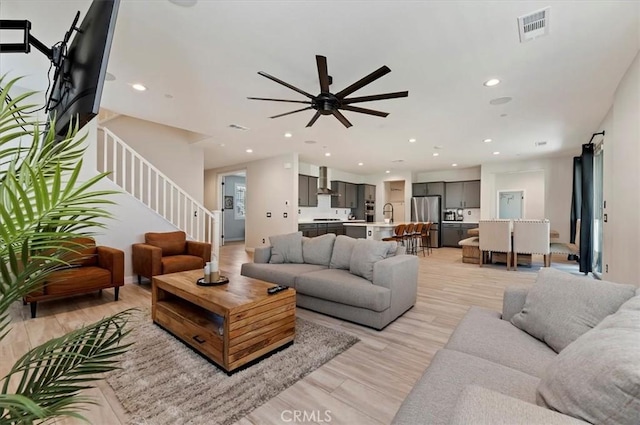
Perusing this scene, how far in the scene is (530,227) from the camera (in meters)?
5.52

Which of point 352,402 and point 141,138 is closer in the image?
point 352,402

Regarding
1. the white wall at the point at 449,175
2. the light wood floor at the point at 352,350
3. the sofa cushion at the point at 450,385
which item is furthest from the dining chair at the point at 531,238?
the sofa cushion at the point at 450,385

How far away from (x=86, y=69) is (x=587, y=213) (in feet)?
24.1

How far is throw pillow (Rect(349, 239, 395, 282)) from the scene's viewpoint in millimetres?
2982

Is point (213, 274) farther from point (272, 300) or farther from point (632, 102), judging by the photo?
point (632, 102)

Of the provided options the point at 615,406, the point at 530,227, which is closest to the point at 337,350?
the point at 615,406

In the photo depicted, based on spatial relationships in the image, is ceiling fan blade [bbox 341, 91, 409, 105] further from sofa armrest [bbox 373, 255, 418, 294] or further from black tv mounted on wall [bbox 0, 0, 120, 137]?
black tv mounted on wall [bbox 0, 0, 120, 137]

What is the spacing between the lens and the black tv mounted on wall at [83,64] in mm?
1227

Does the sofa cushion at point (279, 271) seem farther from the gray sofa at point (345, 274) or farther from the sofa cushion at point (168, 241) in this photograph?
the sofa cushion at point (168, 241)

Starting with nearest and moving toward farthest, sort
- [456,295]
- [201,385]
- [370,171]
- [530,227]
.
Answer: [201,385], [456,295], [530,227], [370,171]

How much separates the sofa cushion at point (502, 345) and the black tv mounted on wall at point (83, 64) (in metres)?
2.09

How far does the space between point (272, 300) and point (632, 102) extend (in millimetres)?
4098

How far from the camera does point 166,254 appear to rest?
452cm

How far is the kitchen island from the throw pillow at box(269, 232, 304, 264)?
3917mm
